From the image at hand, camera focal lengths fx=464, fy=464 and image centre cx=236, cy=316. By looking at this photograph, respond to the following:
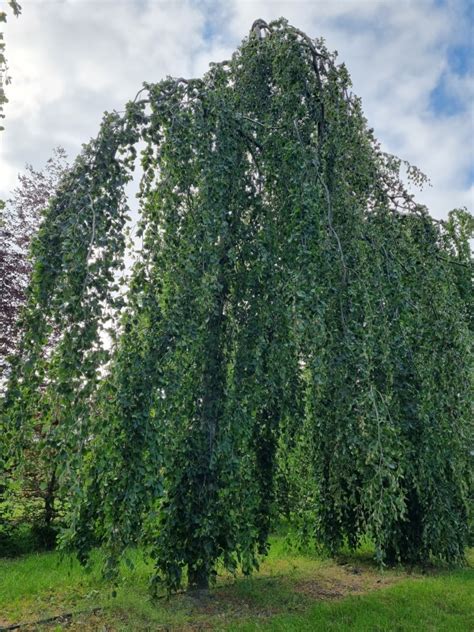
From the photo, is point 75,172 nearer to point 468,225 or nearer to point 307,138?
point 307,138

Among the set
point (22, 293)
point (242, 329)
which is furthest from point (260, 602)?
point (22, 293)

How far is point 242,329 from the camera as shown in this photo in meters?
3.08

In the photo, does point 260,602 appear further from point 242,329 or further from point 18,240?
point 18,240

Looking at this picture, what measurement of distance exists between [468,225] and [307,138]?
783cm

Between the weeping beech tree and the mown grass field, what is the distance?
1.04 feet

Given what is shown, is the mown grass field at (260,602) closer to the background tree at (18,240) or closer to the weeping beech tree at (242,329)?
the weeping beech tree at (242,329)

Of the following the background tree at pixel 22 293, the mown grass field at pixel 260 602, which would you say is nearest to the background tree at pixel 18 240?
the background tree at pixel 22 293

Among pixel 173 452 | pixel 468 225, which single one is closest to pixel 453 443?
pixel 173 452

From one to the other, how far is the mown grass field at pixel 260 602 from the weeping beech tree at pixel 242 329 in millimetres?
316

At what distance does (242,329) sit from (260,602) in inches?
85.0

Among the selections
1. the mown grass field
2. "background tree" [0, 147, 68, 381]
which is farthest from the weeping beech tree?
"background tree" [0, 147, 68, 381]

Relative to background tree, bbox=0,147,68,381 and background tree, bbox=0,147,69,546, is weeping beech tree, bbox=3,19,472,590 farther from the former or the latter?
background tree, bbox=0,147,68,381

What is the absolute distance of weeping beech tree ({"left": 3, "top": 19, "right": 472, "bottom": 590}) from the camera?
2.26 meters

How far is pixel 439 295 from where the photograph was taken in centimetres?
348
